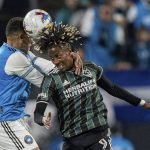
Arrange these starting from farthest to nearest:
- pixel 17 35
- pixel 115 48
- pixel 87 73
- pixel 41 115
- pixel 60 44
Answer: pixel 115 48 < pixel 17 35 < pixel 87 73 < pixel 60 44 < pixel 41 115

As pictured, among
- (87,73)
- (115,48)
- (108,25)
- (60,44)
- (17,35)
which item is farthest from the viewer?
(115,48)

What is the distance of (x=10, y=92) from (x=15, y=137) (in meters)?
0.47

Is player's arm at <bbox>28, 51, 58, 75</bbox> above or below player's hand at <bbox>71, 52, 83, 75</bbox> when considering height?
below

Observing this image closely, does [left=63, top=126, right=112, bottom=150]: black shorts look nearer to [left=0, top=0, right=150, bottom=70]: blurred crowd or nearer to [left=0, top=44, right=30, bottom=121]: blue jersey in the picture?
[left=0, top=44, right=30, bottom=121]: blue jersey

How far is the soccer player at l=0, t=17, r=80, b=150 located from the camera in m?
7.66

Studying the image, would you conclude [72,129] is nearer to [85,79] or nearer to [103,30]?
[85,79]

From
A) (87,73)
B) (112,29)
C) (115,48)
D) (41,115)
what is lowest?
(115,48)

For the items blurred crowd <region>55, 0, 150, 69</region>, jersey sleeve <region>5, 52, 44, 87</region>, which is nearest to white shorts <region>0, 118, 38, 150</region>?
jersey sleeve <region>5, 52, 44, 87</region>

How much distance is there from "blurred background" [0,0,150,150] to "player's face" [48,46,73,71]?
3.88m

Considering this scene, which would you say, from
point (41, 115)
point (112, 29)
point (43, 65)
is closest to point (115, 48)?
point (112, 29)

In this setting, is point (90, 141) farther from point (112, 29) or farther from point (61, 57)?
point (112, 29)

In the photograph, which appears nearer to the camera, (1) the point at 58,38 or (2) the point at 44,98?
(2) the point at 44,98

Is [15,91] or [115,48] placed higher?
[15,91]

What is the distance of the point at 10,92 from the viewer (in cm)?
766
